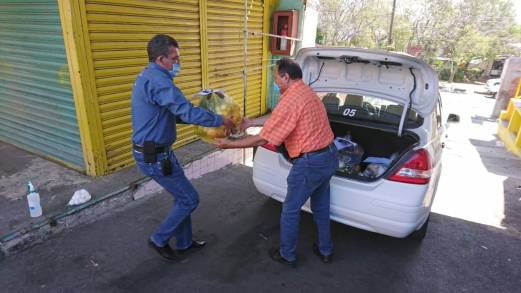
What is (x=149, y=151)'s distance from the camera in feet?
8.39

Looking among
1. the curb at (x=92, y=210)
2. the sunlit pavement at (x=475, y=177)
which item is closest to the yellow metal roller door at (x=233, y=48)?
the curb at (x=92, y=210)

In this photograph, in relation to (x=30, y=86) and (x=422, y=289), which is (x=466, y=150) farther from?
(x=30, y=86)

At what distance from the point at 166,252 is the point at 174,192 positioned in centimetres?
60

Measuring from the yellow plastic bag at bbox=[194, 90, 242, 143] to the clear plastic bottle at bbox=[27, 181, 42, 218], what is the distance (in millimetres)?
1764

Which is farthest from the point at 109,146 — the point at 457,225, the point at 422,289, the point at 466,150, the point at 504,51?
the point at 504,51

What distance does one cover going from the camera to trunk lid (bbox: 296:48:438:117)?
10.1 ft

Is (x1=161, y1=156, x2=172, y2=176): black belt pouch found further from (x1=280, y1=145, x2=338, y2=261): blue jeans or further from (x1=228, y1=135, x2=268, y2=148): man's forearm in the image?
(x1=280, y1=145, x2=338, y2=261): blue jeans

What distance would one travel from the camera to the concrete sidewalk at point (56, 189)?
3.18 m

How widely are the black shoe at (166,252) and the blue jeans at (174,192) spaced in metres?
0.04

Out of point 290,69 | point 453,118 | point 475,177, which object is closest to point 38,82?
point 290,69

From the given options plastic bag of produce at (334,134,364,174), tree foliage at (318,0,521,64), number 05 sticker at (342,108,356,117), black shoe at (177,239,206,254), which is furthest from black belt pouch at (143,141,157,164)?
tree foliage at (318,0,521,64)

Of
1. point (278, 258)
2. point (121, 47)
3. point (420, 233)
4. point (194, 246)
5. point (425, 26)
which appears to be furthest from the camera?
point (425, 26)

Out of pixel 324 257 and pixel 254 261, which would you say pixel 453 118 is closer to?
pixel 324 257

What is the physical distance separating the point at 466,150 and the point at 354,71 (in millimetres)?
5276
